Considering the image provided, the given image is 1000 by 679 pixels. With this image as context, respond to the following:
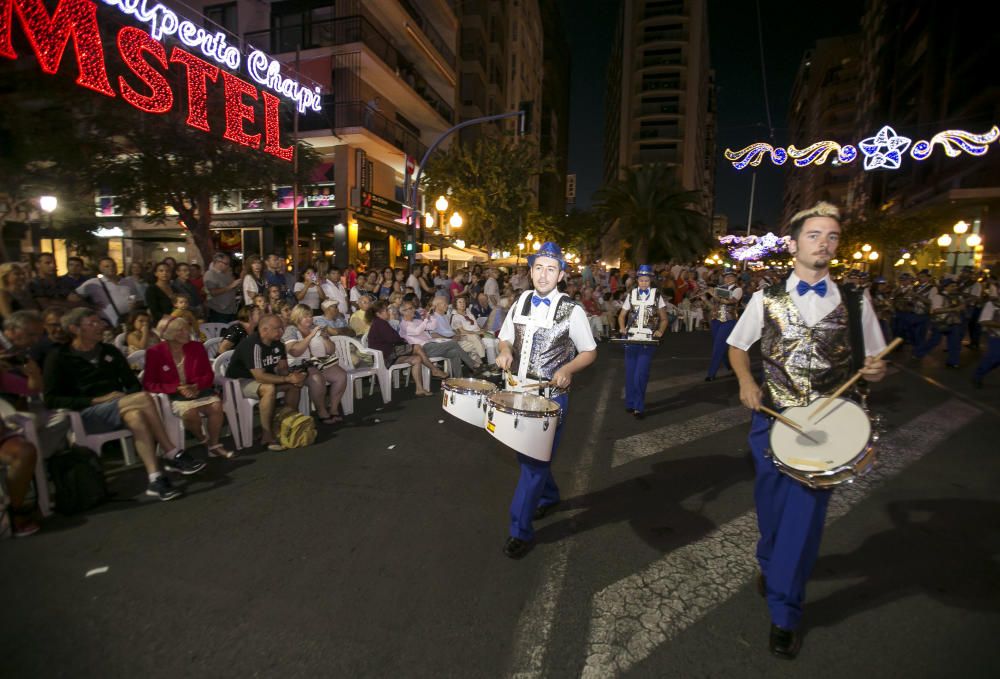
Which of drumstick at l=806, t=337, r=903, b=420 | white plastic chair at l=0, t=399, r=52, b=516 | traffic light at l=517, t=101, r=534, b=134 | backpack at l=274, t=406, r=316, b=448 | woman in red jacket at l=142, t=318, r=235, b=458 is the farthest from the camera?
traffic light at l=517, t=101, r=534, b=134

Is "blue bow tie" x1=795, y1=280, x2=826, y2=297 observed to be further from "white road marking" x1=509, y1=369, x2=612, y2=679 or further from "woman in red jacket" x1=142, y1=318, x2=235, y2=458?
"woman in red jacket" x1=142, y1=318, x2=235, y2=458

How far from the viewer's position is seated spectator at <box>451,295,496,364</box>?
10.0 metres

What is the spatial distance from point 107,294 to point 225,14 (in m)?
22.6

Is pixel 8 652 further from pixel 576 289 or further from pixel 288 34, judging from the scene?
pixel 288 34

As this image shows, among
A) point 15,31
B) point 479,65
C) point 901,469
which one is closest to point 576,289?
point 901,469

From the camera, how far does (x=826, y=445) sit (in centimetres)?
264

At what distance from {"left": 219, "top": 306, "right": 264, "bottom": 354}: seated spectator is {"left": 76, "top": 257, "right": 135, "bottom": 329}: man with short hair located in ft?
5.92

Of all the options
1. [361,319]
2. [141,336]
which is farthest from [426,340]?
[141,336]

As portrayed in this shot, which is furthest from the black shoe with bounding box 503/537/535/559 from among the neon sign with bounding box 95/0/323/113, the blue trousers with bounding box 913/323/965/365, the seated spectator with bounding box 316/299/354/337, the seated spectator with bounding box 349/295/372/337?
the neon sign with bounding box 95/0/323/113

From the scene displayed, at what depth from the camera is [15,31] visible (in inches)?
501

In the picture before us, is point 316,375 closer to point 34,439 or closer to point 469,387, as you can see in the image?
point 34,439

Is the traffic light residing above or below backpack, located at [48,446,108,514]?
above

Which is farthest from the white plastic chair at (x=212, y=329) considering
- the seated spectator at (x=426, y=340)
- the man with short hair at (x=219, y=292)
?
Result: the seated spectator at (x=426, y=340)

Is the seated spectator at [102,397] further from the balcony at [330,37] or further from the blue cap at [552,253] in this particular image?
the balcony at [330,37]
